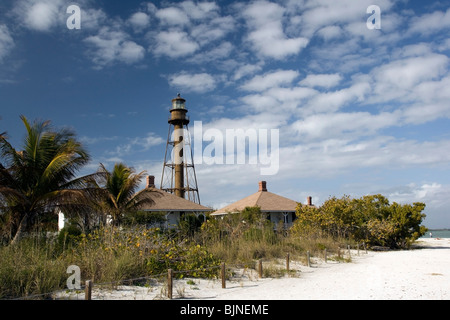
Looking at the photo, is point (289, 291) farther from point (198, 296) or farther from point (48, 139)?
point (48, 139)

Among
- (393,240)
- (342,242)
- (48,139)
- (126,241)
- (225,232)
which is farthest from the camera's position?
(393,240)

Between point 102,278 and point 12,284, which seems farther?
point 102,278

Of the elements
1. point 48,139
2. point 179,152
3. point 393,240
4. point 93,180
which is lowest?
point 393,240

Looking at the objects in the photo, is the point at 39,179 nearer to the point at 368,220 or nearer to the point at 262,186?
the point at 368,220

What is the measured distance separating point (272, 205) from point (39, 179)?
920 inches

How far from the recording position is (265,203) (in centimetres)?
3309

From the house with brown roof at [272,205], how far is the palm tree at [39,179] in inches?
728

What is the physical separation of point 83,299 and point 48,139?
26.9 feet

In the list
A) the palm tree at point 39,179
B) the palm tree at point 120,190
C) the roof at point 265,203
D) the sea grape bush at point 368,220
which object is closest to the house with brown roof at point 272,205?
the roof at point 265,203

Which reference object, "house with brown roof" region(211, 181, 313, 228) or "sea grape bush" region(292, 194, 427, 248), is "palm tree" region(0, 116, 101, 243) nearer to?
"sea grape bush" region(292, 194, 427, 248)

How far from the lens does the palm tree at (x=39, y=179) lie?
12625 millimetres

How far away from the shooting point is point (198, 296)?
28.0ft

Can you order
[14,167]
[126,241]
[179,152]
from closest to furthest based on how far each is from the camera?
[126,241]
[14,167]
[179,152]
